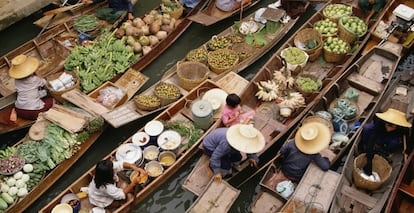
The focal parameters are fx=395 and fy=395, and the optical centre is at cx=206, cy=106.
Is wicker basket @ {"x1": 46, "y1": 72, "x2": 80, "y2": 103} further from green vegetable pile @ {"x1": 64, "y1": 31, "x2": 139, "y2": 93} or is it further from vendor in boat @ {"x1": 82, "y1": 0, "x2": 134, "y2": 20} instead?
vendor in boat @ {"x1": 82, "y1": 0, "x2": 134, "y2": 20}

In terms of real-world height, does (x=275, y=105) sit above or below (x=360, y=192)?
above

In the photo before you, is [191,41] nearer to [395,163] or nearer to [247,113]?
[247,113]

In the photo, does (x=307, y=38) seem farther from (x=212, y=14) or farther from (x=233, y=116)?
(x=233, y=116)

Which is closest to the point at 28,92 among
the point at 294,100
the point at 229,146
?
the point at 229,146

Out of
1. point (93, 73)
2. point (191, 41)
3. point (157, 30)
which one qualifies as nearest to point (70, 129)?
point (93, 73)

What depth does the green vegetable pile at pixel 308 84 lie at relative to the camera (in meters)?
8.13

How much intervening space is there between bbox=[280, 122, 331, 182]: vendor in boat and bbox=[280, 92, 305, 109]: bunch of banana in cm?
144

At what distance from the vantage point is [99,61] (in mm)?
9141

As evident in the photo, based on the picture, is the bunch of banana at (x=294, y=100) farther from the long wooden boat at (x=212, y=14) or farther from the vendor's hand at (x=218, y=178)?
the long wooden boat at (x=212, y=14)

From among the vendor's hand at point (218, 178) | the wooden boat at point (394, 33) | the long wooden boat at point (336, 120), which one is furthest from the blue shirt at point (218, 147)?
the wooden boat at point (394, 33)

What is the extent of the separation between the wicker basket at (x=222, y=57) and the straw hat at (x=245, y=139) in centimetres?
293

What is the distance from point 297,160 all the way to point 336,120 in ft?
5.41

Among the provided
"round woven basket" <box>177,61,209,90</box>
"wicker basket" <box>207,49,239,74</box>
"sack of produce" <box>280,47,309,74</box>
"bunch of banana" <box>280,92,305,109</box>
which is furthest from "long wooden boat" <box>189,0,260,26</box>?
"bunch of banana" <box>280,92,305,109</box>

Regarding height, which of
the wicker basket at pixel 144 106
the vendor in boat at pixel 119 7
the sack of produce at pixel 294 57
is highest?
the vendor in boat at pixel 119 7
